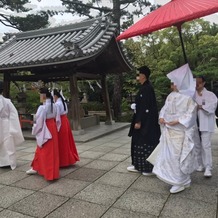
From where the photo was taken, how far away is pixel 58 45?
9.60 metres

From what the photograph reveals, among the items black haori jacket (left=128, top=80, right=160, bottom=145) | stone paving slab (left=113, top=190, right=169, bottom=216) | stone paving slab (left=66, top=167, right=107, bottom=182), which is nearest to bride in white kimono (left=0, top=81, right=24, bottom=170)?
stone paving slab (left=66, top=167, right=107, bottom=182)

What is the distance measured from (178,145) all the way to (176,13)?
1.81 meters

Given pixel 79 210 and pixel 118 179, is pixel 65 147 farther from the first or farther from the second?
pixel 79 210

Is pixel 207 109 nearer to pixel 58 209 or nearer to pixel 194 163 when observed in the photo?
pixel 194 163

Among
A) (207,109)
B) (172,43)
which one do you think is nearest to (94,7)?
(172,43)

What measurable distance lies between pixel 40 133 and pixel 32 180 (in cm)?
81

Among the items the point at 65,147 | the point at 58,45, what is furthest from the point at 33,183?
the point at 58,45

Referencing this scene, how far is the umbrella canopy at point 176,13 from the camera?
2979 mm

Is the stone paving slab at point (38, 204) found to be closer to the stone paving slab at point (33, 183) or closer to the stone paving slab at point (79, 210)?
the stone paving slab at point (79, 210)

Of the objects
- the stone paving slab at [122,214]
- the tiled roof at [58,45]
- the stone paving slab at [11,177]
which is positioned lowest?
the stone paving slab at [122,214]

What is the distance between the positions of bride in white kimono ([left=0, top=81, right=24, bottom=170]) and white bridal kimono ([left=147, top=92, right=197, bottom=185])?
117 inches

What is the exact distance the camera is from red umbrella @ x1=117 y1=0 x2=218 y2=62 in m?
2.98

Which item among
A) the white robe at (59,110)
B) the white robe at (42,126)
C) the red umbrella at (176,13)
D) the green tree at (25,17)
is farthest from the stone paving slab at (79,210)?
the green tree at (25,17)

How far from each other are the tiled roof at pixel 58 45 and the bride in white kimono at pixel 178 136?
4.65 metres
